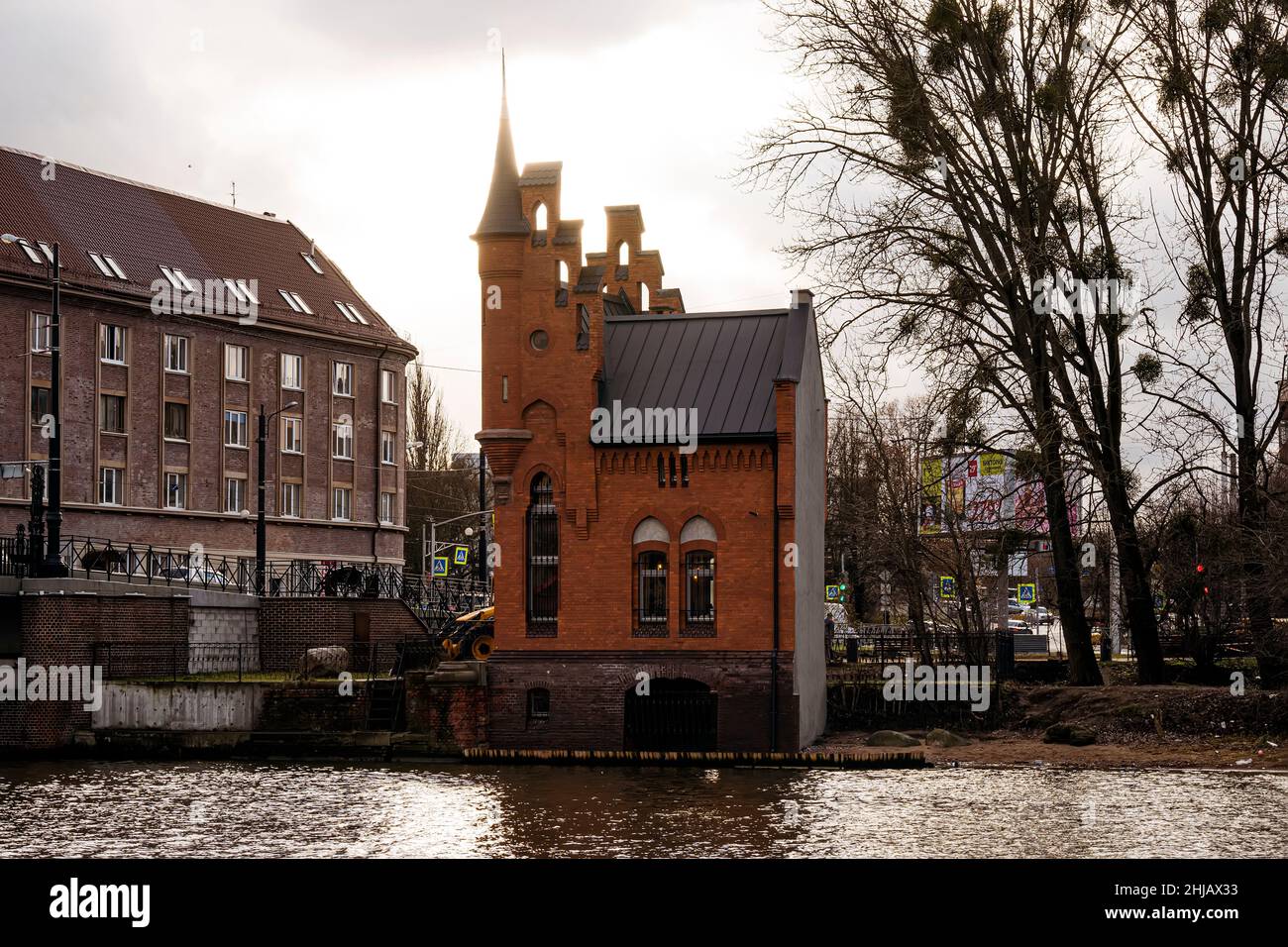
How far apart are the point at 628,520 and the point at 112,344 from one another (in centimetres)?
3482

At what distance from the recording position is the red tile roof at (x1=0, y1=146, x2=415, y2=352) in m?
62.6

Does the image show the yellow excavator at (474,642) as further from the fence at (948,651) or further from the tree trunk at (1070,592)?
the tree trunk at (1070,592)

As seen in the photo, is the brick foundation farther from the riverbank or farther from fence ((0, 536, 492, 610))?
fence ((0, 536, 492, 610))

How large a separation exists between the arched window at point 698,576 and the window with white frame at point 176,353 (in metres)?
36.5

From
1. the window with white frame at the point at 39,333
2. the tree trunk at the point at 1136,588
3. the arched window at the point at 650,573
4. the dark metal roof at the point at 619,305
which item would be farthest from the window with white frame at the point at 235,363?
the tree trunk at the point at 1136,588

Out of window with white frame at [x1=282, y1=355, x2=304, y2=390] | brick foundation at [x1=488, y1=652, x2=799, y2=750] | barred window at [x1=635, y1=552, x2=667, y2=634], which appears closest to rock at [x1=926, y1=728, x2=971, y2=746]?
brick foundation at [x1=488, y1=652, x2=799, y2=750]

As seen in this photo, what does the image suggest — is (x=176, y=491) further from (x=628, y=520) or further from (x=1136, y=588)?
(x=1136, y=588)

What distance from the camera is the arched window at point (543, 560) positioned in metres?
36.3

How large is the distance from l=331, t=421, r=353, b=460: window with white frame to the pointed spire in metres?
36.5

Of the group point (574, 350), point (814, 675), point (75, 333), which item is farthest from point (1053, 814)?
point (75, 333)

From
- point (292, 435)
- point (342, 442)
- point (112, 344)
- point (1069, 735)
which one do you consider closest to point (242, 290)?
point (292, 435)

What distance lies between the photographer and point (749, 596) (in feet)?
115
